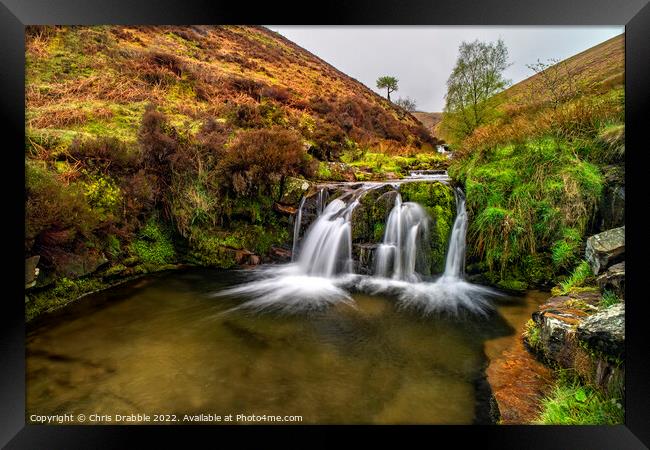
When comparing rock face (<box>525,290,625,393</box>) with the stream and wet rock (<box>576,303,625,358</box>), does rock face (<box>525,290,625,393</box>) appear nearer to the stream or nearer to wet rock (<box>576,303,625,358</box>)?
wet rock (<box>576,303,625,358</box>)

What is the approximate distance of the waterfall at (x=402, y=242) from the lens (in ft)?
16.9

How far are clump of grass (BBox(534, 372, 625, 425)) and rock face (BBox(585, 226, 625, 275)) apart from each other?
1.32m

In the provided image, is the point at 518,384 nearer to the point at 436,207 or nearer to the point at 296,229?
the point at 436,207

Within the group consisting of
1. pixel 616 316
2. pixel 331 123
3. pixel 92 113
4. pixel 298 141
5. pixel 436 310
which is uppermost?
pixel 331 123

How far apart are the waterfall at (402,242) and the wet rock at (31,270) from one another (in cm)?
509

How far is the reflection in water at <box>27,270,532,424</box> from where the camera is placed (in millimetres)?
2250

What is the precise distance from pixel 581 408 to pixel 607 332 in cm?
56

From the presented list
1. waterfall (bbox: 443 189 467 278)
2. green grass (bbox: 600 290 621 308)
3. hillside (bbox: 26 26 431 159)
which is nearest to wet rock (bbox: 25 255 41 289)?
hillside (bbox: 26 26 431 159)

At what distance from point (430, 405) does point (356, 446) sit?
0.86 meters

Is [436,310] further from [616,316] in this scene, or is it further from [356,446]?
[356,446]

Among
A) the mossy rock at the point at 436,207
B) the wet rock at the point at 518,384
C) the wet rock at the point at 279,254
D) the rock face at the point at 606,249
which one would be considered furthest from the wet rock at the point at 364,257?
the rock face at the point at 606,249
